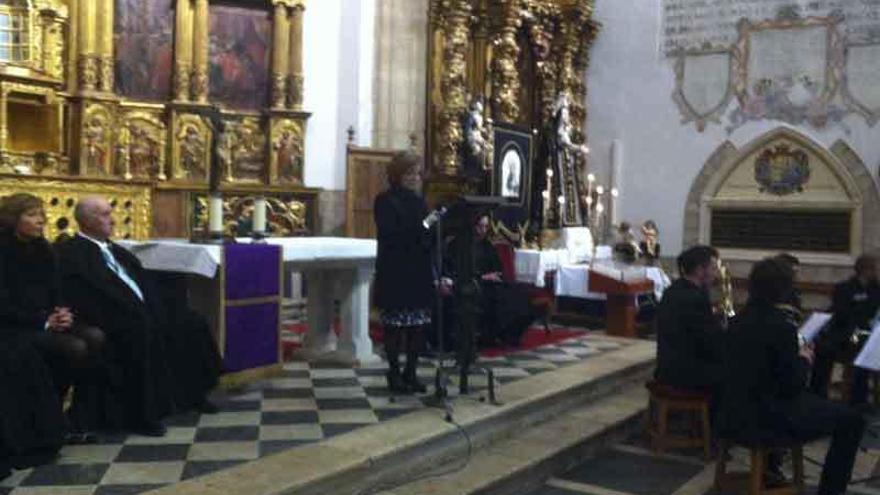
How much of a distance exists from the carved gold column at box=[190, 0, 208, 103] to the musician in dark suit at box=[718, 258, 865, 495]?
22.5 feet

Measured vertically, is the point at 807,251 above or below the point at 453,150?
below

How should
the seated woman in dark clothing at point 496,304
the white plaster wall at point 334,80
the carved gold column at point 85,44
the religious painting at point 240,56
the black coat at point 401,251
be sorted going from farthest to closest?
the white plaster wall at point 334,80
the religious painting at point 240,56
the carved gold column at point 85,44
the seated woman in dark clothing at point 496,304
the black coat at point 401,251

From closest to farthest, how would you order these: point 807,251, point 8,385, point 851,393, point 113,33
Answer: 1. point 8,385
2. point 851,393
3. point 113,33
4. point 807,251

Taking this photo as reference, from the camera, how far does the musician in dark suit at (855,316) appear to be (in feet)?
21.1

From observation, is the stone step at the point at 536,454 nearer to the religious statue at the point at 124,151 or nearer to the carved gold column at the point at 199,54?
the religious statue at the point at 124,151

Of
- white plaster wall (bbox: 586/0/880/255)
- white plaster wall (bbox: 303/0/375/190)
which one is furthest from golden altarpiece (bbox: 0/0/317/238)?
white plaster wall (bbox: 586/0/880/255)

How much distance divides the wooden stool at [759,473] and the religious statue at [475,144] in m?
6.76

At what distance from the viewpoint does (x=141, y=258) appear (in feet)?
18.4

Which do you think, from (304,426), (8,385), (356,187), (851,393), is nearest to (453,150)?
(356,187)

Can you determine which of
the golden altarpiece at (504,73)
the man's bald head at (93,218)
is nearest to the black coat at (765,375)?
the man's bald head at (93,218)

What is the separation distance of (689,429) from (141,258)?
3.66m

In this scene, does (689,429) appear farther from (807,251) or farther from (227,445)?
(807,251)

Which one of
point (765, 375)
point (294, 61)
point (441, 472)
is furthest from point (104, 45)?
point (765, 375)

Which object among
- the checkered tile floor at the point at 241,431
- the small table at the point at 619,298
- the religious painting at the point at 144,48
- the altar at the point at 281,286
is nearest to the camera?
the checkered tile floor at the point at 241,431
